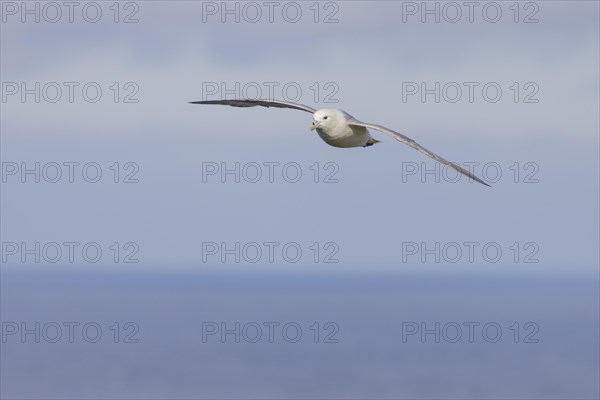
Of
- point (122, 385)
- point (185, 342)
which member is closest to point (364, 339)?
point (185, 342)

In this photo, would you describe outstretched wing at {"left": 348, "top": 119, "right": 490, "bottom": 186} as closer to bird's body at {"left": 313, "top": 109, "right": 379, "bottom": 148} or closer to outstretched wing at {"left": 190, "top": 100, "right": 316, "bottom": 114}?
bird's body at {"left": 313, "top": 109, "right": 379, "bottom": 148}

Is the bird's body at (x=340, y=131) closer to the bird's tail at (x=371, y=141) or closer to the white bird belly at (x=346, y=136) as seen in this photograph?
the white bird belly at (x=346, y=136)

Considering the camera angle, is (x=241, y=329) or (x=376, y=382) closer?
(x=376, y=382)

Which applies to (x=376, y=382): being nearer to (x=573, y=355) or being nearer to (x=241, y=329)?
(x=573, y=355)

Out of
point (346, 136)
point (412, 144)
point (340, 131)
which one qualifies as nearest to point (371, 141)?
point (346, 136)

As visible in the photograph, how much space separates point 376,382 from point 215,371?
15892mm

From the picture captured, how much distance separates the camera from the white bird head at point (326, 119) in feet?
132

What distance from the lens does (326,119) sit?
1583 inches

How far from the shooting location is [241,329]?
195 meters

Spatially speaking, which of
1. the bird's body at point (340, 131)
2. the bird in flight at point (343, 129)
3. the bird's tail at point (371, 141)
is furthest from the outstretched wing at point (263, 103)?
the bird's tail at point (371, 141)

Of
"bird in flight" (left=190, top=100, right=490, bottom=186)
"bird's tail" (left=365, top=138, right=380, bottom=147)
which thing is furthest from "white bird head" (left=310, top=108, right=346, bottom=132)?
"bird's tail" (left=365, top=138, right=380, bottom=147)

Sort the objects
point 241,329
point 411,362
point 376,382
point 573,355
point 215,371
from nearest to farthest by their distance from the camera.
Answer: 1. point 376,382
2. point 215,371
3. point 411,362
4. point 573,355
5. point 241,329

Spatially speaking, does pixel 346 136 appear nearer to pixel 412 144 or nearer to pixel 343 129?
pixel 343 129

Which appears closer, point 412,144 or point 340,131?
point 412,144
